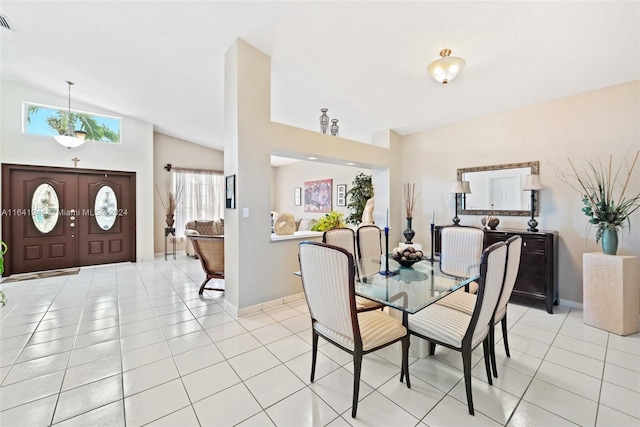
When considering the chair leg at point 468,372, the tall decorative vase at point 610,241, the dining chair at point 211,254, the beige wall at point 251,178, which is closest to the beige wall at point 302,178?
the beige wall at point 251,178

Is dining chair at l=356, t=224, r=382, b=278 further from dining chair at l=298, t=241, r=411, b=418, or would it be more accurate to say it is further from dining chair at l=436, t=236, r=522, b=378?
dining chair at l=298, t=241, r=411, b=418

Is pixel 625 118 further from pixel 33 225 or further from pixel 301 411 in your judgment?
pixel 33 225

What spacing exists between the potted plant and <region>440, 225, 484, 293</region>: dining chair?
1275 millimetres

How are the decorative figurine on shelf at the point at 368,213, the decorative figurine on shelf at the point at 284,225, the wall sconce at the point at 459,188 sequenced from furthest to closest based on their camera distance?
the decorative figurine on shelf at the point at 368,213, the wall sconce at the point at 459,188, the decorative figurine on shelf at the point at 284,225

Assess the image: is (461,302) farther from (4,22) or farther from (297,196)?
(297,196)

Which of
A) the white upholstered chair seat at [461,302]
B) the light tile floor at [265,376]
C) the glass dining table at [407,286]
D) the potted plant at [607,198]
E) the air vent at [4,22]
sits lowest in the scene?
the light tile floor at [265,376]

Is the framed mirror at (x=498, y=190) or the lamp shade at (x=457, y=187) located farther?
the lamp shade at (x=457, y=187)

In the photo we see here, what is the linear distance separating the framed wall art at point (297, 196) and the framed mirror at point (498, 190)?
4934mm

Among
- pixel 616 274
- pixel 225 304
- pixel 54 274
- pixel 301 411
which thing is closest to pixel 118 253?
pixel 54 274

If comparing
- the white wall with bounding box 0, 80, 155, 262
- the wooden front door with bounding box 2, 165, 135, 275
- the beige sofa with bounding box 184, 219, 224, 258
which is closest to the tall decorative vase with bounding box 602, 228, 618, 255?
the beige sofa with bounding box 184, 219, 224, 258

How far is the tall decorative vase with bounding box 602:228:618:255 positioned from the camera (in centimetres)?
274

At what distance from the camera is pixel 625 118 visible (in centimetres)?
297

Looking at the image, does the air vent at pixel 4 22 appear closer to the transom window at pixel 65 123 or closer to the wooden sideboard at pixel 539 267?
the transom window at pixel 65 123

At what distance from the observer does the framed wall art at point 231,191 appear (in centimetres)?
303
